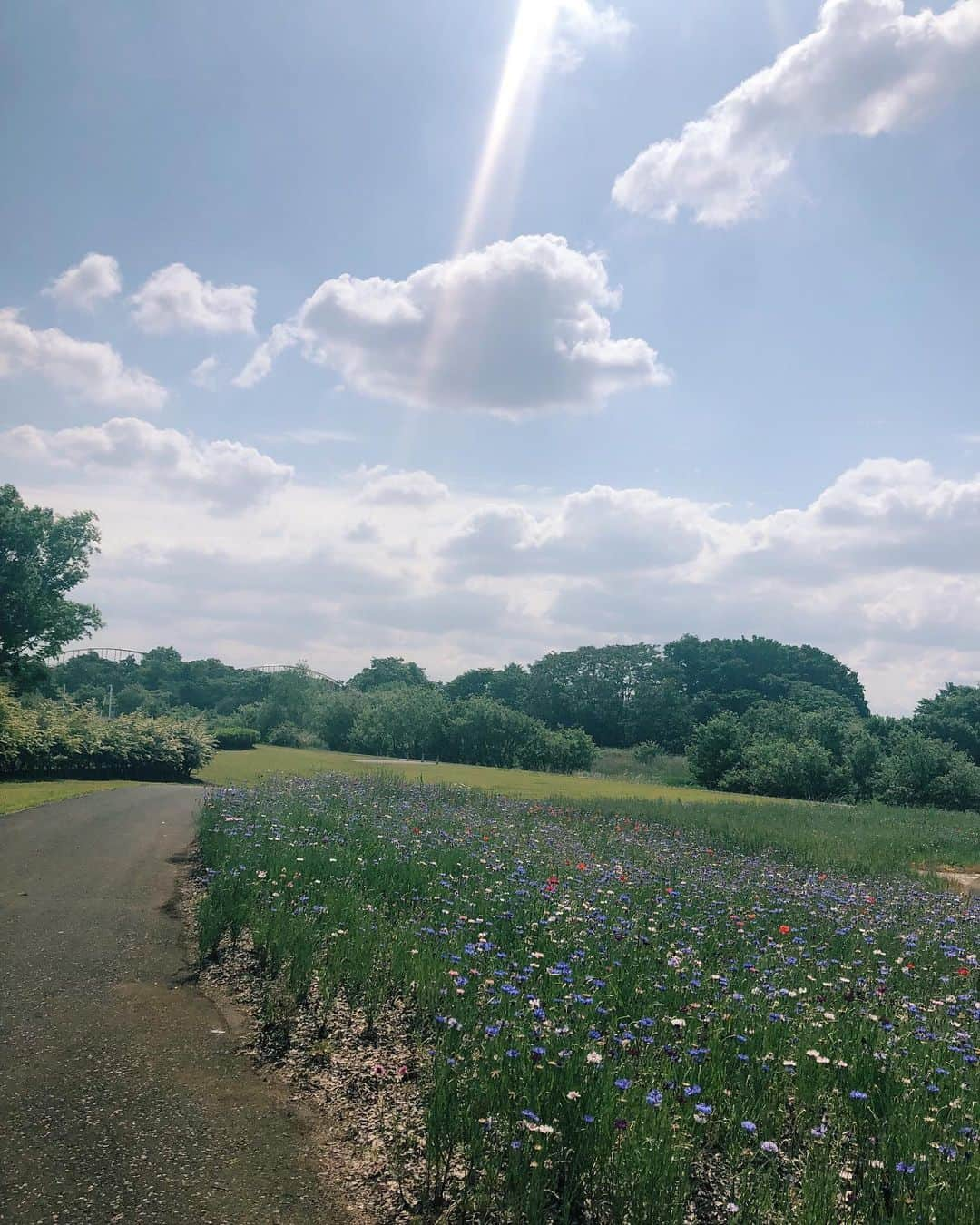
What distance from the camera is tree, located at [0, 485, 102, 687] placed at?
132 feet

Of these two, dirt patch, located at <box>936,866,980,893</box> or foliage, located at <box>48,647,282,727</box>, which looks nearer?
dirt patch, located at <box>936,866,980,893</box>

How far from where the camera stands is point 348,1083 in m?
5.21

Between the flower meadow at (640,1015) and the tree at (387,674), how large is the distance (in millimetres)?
99468

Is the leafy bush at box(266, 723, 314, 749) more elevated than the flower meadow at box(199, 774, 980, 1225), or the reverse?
the flower meadow at box(199, 774, 980, 1225)

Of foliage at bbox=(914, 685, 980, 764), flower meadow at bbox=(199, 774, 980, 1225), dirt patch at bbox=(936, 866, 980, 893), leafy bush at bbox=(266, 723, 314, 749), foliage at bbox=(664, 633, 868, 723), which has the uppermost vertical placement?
foliage at bbox=(664, 633, 868, 723)

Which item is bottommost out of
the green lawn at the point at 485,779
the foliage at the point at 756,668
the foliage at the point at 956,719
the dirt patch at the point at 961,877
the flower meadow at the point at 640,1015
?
the green lawn at the point at 485,779

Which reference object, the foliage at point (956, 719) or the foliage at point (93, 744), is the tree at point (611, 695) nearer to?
the foliage at point (956, 719)

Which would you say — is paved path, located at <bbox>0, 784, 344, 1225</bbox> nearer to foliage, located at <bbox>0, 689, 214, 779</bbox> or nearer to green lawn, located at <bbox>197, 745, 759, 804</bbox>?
green lawn, located at <bbox>197, 745, 759, 804</bbox>

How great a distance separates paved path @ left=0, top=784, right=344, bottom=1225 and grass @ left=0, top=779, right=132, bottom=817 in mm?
12322

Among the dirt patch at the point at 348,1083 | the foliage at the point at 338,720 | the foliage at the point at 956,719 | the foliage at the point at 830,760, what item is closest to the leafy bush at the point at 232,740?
the foliage at the point at 338,720

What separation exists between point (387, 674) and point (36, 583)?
2834 inches

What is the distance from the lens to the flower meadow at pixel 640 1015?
3.86m

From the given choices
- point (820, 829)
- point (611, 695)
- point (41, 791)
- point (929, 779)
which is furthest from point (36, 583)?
point (611, 695)

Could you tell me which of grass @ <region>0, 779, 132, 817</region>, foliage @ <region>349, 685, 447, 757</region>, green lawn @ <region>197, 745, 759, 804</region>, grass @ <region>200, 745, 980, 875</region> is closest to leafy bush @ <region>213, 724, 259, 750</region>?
green lawn @ <region>197, 745, 759, 804</region>
